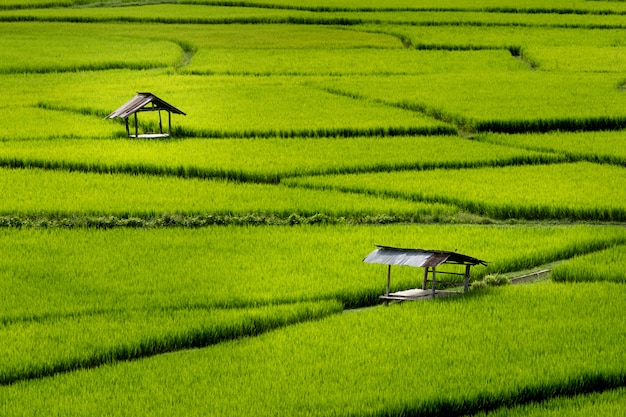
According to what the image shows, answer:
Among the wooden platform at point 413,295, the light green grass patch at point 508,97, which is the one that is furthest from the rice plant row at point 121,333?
the light green grass patch at point 508,97

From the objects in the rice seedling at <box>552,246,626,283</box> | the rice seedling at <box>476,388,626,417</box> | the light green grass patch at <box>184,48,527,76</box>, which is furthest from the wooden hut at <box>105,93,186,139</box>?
the rice seedling at <box>476,388,626,417</box>

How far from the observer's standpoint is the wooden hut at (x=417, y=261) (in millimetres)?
11258

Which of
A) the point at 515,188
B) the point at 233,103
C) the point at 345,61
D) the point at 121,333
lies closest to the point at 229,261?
the point at 121,333

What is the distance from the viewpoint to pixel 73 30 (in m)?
36.7

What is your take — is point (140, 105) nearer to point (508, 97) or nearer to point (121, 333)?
point (508, 97)

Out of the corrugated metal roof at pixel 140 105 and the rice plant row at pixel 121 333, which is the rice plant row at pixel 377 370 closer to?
the rice plant row at pixel 121 333

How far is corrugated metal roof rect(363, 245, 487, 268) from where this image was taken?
36.8 ft

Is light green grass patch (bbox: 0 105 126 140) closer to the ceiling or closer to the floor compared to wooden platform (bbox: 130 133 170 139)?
closer to the ceiling

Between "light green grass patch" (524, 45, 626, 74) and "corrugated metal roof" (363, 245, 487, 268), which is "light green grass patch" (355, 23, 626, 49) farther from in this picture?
"corrugated metal roof" (363, 245, 487, 268)

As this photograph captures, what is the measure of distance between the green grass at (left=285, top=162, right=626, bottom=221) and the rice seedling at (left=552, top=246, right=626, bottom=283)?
245cm

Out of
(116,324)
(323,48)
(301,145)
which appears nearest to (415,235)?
(116,324)

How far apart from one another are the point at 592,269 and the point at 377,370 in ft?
13.2

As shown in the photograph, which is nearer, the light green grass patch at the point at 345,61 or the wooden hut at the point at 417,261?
the wooden hut at the point at 417,261

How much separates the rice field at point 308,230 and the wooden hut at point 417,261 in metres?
0.26
